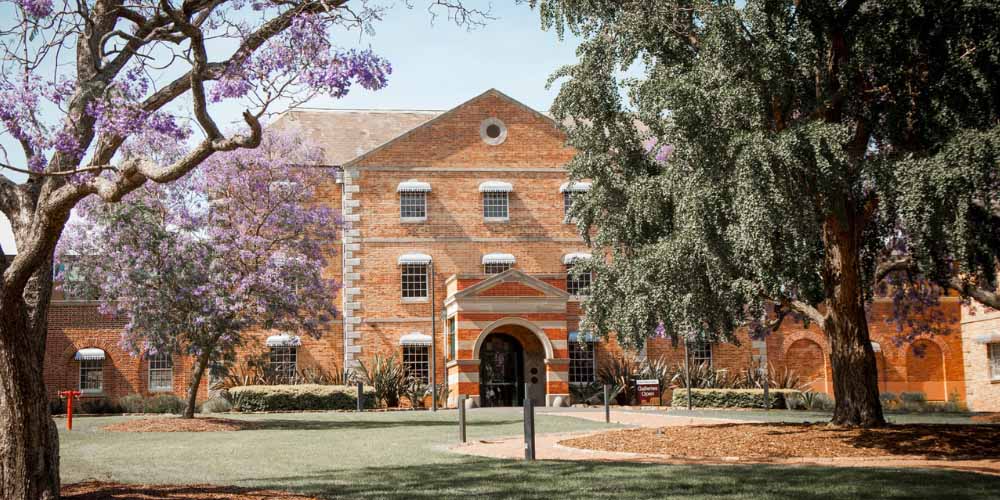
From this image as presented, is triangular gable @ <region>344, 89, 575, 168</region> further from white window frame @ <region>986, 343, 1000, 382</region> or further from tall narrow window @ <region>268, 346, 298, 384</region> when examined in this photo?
white window frame @ <region>986, 343, 1000, 382</region>

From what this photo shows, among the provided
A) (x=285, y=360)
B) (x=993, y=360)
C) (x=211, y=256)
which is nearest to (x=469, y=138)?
(x=285, y=360)

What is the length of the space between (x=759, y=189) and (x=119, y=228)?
16.2 meters

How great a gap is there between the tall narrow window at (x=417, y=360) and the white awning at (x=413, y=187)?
573 cm

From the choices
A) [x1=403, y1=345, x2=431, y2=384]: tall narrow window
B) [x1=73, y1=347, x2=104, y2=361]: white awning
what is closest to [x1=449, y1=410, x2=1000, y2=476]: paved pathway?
[x1=403, y1=345, x2=431, y2=384]: tall narrow window

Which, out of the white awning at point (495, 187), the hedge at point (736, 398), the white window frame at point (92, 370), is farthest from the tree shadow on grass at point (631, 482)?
the white window frame at point (92, 370)

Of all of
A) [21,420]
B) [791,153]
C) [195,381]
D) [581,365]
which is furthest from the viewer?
[581,365]

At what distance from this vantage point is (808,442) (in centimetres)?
1525

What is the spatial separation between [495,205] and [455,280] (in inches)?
161

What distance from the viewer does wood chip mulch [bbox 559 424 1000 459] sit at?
14.5m

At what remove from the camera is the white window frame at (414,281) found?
124 ft

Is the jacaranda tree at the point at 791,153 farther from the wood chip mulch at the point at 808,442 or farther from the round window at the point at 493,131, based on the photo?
the round window at the point at 493,131

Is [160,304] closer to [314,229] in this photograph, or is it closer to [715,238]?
[314,229]

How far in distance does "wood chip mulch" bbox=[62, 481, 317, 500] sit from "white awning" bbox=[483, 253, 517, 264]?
27274mm

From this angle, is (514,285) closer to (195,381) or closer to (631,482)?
(195,381)
